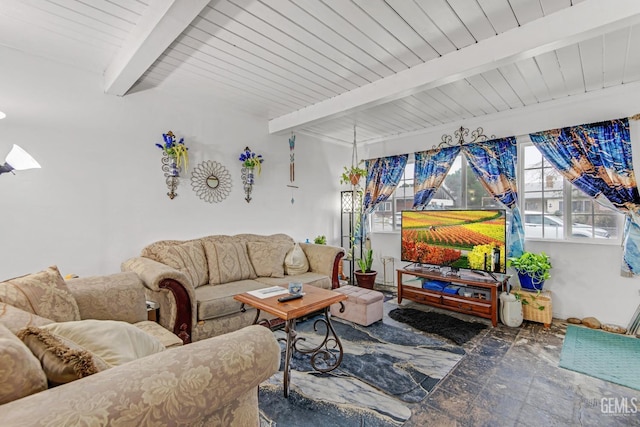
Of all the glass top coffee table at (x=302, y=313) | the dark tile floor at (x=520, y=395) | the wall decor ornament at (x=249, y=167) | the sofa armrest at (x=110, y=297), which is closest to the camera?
the dark tile floor at (x=520, y=395)

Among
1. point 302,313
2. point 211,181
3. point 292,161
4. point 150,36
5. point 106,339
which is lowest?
point 302,313

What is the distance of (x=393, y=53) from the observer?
2400mm

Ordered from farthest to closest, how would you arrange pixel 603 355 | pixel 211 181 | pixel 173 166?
pixel 211 181 → pixel 173 166 → pixel 603 355

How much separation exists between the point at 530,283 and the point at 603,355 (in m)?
0.93

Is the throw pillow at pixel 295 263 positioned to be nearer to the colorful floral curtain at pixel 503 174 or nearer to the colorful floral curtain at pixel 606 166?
the colorful floral curtain at pixel 503 174

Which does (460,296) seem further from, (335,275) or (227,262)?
(227,262)

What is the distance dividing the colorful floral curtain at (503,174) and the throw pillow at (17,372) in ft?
13.7

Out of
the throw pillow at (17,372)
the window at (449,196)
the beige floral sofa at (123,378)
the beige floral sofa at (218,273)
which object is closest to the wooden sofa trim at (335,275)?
the beige floral sofa at (218,273)

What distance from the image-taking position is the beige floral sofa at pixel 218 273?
2.48 meters

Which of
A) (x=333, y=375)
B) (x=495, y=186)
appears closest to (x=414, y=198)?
(x=495, y=186)

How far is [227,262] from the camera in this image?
3.34 meters

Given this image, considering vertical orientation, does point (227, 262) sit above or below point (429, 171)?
Result: below

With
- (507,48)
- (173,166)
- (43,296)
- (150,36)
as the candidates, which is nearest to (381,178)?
(507,48)

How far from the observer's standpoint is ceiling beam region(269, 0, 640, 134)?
1772 mm
